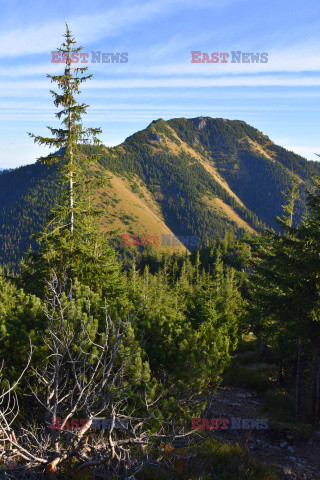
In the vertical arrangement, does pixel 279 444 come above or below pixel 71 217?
below

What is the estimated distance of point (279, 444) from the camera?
30.7ft

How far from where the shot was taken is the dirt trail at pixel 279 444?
25.9 ft

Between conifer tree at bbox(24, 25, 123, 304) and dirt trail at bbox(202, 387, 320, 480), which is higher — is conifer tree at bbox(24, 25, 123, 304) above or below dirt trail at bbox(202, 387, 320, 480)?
above

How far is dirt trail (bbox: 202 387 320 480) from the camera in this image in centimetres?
789

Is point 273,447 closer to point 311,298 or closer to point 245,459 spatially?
point 245,459

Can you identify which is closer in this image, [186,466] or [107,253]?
[186,466]

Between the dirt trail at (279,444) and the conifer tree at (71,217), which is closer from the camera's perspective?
the dirt trail at (279,444)

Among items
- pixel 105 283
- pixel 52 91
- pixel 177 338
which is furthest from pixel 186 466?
pixel 52 91

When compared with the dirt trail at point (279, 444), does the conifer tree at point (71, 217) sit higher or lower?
higher

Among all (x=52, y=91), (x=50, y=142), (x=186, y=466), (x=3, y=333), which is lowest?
(x=186, y=466)

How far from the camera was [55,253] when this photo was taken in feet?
47.4

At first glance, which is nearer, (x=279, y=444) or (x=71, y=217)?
(x=279, y=444)

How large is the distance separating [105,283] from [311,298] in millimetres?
9131

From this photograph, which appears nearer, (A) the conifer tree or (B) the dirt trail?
(B) the dirt trail
